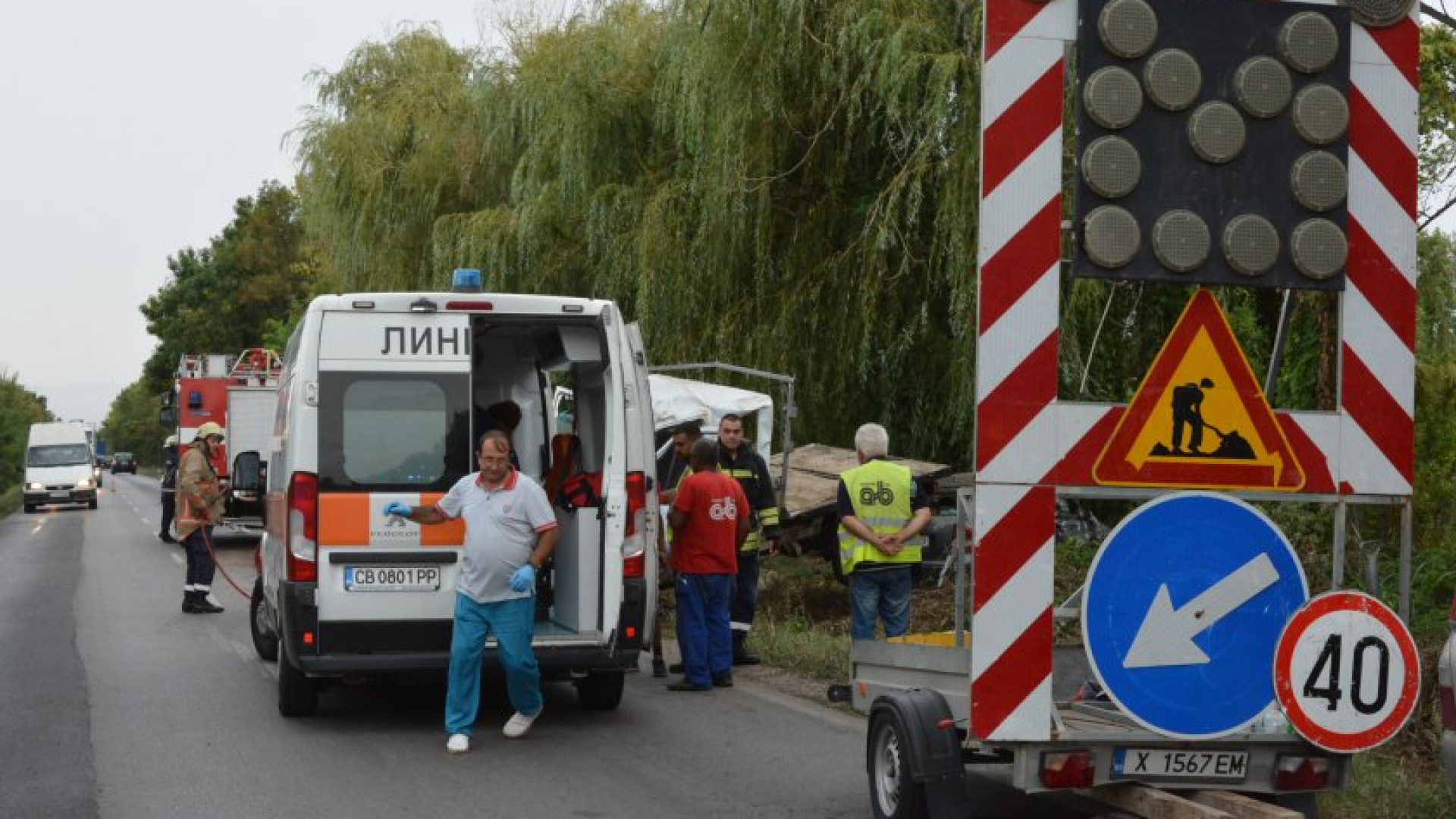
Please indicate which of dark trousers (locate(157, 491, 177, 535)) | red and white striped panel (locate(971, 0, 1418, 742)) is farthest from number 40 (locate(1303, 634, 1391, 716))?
dark trousers (locate(157, 491, 177, 535))

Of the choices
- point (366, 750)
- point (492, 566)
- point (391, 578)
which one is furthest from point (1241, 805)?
point (391, 578)

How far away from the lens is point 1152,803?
5688 mm

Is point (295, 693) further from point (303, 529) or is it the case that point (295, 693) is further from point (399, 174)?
point (399, 174)

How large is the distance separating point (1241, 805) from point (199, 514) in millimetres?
13027

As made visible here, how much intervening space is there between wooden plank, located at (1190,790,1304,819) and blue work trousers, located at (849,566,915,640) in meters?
4.55

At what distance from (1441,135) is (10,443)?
68503mm

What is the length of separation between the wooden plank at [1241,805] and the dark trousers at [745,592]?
674cm

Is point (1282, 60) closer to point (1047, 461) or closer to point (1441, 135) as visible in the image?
point (1047, 461)

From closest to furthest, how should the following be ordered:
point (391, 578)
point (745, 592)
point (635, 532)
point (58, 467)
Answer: point (391, 578) → point (635, 532) → point (745, 592) → point (58, 467)

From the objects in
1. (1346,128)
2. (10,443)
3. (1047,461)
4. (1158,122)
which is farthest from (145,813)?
(10,443)

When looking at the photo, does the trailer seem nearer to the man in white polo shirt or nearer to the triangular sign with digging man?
the triangular sign with digging man

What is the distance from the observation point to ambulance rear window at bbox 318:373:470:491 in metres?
9.43

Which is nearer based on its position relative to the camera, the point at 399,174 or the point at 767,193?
the point at 767,193

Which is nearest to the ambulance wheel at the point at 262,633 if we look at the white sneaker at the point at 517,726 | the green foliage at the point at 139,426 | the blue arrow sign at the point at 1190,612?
the white sneaker at the point at 517,726
